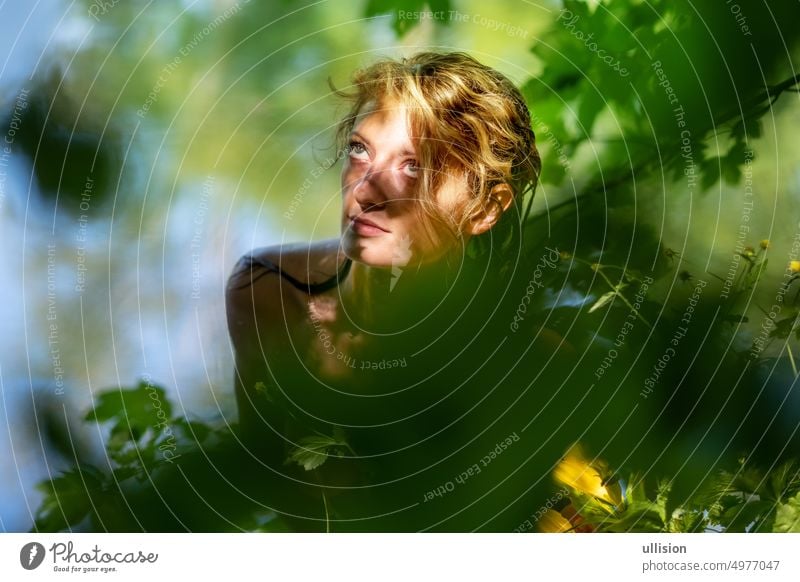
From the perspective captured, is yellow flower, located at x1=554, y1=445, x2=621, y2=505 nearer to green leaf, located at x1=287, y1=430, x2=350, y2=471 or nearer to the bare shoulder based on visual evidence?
green leaf, located at x1=287, y1=430, x2=350, y2=471

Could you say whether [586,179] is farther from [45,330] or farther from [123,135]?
[45,330]

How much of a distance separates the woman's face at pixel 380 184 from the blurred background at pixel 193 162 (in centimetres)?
3

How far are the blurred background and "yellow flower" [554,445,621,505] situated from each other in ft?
0.49

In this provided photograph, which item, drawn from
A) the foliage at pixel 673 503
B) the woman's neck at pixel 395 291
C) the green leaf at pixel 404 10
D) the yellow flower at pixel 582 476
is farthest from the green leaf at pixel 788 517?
the green leaf at pixel 404 10

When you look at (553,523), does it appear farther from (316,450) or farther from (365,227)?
(365,227)

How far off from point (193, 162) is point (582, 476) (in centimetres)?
63

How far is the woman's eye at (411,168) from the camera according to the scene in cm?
106

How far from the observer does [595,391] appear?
3.66 ft

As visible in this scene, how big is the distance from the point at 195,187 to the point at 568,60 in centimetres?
49

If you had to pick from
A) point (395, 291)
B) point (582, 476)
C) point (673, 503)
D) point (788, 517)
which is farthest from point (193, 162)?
point (788, 517)

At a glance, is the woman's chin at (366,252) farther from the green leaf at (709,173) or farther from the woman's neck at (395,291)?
the green leaf at (709,173)

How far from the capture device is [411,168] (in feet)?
3.48

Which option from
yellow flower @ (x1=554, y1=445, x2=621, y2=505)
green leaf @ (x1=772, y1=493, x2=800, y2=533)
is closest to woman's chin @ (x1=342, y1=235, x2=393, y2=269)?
yellow flower @ (x1=554, y1=445, x2=621, y2=505)
